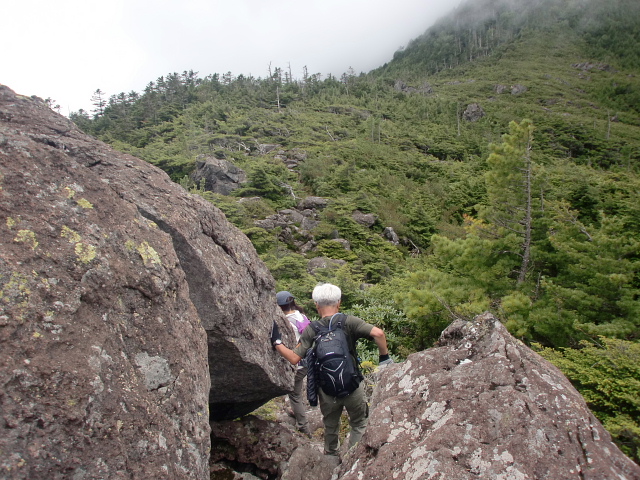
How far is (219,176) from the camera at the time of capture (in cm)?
2817

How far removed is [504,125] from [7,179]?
220 ft

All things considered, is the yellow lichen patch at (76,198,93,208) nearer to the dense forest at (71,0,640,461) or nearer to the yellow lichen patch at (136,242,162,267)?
the yellow lichen patch at (136,242,162,267)

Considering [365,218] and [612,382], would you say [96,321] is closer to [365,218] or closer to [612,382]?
[612,382]

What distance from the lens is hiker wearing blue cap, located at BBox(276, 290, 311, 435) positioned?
15.4ft

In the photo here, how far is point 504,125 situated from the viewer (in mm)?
57656

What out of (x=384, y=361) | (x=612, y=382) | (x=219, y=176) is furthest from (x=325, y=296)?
(x=219, y=176)

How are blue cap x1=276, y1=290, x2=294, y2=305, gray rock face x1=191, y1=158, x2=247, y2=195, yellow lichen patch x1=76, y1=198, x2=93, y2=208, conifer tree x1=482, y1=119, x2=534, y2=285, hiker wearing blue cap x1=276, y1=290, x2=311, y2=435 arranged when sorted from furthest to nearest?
gray rock face x1=191, y1=158, x2=247, y2=195 < conifer tree x1=482, y1=119, x2=534, y2=285 < blue cap x1=276, y1=290, x2=294, y2=305 < hiker wearing blue cap x1=276, y1=290, x2=311, y2=435 < yellow lichen patch x1=76, y1=198, x2=93, y2=208

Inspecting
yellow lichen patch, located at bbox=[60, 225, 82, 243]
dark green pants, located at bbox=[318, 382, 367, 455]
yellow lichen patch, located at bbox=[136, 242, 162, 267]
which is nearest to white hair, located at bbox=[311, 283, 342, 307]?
dark green pants, located at bbox=[318, 382, 367, 455]

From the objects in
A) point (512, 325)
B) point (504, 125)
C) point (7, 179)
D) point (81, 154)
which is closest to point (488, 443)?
point (7, 179)

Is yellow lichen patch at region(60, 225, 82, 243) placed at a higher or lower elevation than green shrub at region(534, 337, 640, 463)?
higher

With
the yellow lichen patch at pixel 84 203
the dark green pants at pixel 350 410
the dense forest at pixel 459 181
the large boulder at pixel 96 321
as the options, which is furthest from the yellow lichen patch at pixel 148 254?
the dense forest at pixel 459 181

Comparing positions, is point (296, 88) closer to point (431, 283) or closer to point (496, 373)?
point (431, 283)

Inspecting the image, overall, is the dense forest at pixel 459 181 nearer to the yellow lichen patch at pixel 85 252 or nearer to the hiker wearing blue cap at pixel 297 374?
the hiker wearing blue cap at pixel 297 374

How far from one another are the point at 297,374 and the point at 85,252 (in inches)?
125
